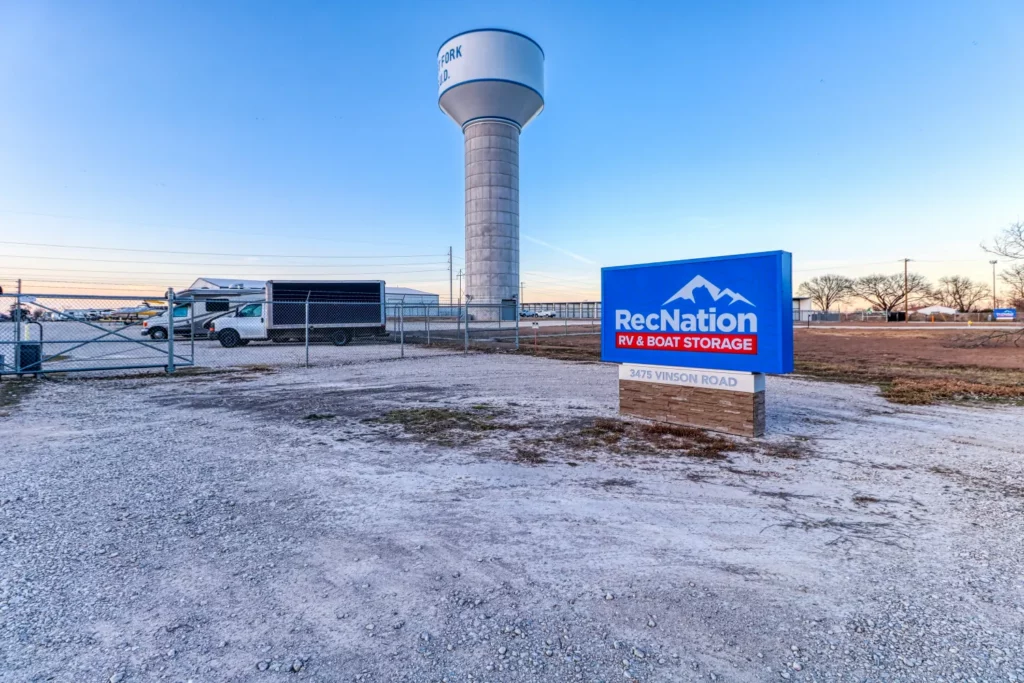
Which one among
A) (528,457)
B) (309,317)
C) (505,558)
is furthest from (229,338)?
(505,558)

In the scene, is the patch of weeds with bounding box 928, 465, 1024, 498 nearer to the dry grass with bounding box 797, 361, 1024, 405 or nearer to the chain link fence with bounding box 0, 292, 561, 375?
the dry grass with bounding box 797, 361, 1024, 405

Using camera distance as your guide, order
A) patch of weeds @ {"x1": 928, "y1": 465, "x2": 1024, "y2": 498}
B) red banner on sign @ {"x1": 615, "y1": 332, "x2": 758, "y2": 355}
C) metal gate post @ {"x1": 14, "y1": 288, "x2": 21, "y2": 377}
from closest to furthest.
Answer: patch of weeds @ {"x1": 928, "y1": 465, "x2": 1024, "y2": 498}
red banner on sign @ {"x1": 615, "y1": 332, "x2": 758, "y2": 355}
metal gate post @ {"x1": 14, "y1": 288, "x2": 21, "y2": 377}

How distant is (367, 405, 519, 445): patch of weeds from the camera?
20.6ft

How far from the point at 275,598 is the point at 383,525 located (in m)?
0.99

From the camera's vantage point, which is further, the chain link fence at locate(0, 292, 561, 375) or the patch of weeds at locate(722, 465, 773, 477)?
the chain link fence at locate(0, 292, 561, 375)

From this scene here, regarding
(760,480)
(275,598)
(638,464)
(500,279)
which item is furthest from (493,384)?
(500,279)

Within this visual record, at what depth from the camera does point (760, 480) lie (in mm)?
4605

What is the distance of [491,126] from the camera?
49.3 metres

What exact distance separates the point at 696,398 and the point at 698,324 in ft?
3.06

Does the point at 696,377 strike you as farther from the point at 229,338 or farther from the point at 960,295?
the point at 960,295

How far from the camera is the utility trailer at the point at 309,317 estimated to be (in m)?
21.1

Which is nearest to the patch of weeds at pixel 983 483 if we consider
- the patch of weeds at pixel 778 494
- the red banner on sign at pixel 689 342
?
the patch of weeds at pixel 778 494

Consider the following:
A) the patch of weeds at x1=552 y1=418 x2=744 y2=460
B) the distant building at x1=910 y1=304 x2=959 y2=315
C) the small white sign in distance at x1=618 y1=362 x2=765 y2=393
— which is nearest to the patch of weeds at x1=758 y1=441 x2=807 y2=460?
the patch of weeds at x1=552 y1=418 x2=744 y2=460

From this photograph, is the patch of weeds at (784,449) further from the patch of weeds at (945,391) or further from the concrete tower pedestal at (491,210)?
the concrete tower pedestal at (491,210)
